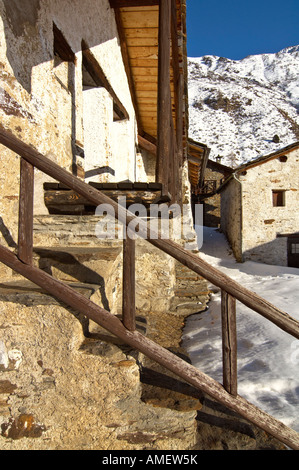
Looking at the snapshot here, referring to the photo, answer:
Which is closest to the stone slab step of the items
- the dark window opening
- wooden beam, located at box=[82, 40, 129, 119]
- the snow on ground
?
the snow on ground

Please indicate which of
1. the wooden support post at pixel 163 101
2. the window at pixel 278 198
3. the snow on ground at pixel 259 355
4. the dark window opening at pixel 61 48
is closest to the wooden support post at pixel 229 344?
the snow on ground at pixel 259 355

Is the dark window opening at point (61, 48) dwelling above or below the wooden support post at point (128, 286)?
above

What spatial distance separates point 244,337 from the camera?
357cm

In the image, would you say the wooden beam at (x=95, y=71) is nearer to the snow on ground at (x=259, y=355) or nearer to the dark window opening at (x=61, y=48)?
the dark window opening at (x=61, y=48)

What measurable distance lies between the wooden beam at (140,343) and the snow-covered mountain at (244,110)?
3237 centimetres

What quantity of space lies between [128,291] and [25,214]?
2.46ft

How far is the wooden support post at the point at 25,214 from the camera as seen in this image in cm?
169

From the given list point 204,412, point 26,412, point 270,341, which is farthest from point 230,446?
point 270,341

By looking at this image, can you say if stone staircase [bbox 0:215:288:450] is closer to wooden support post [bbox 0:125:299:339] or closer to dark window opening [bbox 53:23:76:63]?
wooden support post [bbox 0:125:299:339]

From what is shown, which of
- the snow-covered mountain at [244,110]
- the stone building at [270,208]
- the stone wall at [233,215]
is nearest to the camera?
the stone building at [270,208]

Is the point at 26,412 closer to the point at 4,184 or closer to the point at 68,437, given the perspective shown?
the point at 68,437

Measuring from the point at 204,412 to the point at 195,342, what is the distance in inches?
68.8

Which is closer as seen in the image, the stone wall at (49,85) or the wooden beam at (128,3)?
the stone wall at (49,85)

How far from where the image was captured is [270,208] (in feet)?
37.8
